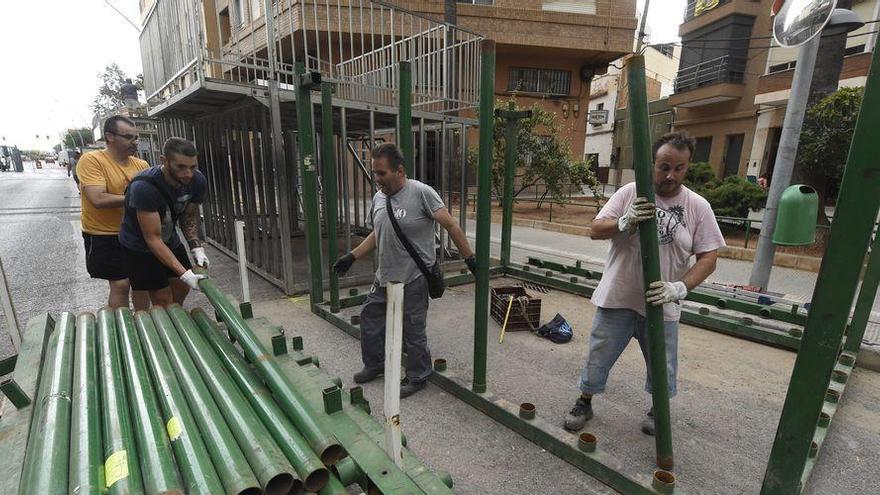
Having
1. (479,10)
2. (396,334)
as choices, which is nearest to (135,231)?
(396,334)

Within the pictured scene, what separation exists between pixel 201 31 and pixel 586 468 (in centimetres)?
549

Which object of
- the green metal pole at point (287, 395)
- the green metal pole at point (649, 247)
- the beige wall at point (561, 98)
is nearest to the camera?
the green metal pole at point (287, 395)

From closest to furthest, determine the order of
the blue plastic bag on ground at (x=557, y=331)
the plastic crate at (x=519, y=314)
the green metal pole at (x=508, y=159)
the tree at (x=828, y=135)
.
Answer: the blue plastic bag on ground at (x=557, y=331) < the plastic crate at (x=519, y=314) < the green metal pole at (x=508, y=159) < the tree at (x=828, y=135)

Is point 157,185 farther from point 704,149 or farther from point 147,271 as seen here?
point 704,149

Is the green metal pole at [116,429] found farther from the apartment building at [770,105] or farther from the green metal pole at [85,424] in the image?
the apartment building at [770,105]

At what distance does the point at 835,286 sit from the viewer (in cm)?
153

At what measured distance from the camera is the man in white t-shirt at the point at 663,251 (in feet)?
7.38

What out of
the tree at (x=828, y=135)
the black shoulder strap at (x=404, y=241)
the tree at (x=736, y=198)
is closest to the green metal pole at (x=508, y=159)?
the black shoulder strap at (x=404, y=241)

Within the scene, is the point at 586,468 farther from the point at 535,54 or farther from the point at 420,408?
the point at 535,54

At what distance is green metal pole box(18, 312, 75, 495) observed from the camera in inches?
51.7

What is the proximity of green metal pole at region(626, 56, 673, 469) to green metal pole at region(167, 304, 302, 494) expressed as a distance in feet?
5.50

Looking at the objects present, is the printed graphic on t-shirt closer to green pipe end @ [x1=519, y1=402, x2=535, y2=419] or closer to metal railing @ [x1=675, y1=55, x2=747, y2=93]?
green pipe end @ [x1=519, y1=402, x2=535, y2=419]

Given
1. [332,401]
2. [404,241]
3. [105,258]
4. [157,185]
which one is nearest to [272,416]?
[332,401]

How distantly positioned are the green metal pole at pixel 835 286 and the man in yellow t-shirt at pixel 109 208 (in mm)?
4098
